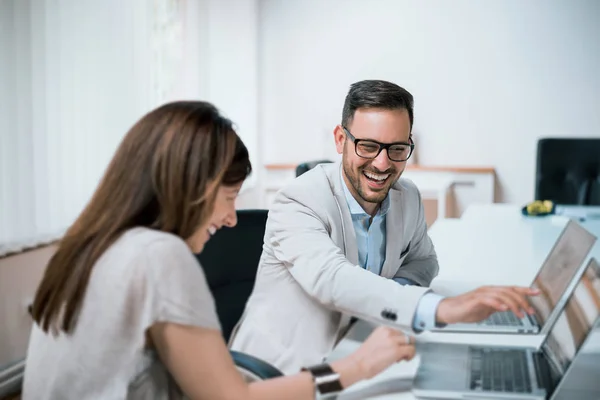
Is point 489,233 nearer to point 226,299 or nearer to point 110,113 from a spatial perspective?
point 226,299

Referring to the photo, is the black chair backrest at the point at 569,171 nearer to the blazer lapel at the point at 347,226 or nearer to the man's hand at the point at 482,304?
the blazer lapel at the point at 347,226

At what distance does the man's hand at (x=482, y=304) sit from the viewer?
84 centimetres

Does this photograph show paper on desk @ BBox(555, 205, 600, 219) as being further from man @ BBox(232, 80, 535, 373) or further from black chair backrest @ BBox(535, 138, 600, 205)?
man @ BBox(232, 80, 535, 373)

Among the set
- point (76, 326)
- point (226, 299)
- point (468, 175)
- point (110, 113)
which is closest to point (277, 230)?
point (226, 299)

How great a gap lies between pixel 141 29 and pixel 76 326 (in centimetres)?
206

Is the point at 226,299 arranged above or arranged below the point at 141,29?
below

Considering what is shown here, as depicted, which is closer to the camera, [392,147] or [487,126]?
[392,147]

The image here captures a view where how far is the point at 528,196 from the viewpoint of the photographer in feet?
12.7

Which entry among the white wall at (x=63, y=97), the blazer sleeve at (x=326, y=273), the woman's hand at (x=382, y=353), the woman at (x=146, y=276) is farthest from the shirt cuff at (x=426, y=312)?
the white wall at (x=63, y=97)

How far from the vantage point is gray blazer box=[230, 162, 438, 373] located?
1.02 metres

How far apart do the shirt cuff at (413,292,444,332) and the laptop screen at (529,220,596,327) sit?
0.26m

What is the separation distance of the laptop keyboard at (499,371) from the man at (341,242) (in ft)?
0.41

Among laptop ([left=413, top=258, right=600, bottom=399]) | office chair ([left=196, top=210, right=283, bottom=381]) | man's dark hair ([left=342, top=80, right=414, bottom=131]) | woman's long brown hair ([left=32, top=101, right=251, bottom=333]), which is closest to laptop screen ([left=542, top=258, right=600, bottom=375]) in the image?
laptop ([left=413, top=258, right=600, bottom=399])

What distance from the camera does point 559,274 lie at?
1.11 meters
